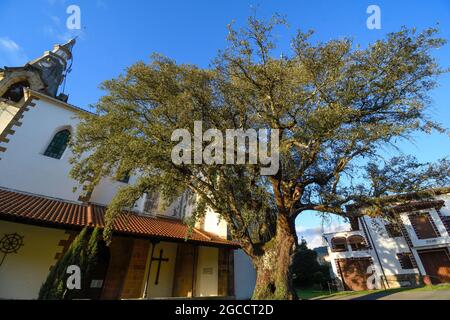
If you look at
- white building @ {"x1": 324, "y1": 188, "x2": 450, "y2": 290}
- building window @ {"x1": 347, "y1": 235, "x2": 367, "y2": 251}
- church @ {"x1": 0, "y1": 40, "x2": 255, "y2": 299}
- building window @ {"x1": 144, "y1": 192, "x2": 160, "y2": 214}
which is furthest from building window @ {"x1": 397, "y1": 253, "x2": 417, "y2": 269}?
building window @ {"x1": 144, "y1": 192, "x2": 160, "y2": 214}

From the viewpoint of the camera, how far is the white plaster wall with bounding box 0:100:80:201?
11.4 meters

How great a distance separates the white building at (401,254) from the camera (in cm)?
2219

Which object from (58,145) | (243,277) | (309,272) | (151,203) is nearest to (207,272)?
(243,277)

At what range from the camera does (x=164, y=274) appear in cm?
1309

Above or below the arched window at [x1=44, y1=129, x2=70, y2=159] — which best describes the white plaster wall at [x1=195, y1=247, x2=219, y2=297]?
below

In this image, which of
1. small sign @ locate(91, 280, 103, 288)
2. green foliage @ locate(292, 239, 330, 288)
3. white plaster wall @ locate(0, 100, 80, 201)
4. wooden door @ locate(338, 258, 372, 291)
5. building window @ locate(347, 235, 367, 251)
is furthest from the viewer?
green foliage @ locate(292, 239, 330, 288)

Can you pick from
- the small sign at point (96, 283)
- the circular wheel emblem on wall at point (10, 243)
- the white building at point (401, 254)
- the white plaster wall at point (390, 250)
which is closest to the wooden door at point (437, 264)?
the white building at point (401, 254)

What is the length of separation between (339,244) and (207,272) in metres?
22.2

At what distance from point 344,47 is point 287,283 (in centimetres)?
857

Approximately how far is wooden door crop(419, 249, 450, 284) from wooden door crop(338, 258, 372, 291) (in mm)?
4955

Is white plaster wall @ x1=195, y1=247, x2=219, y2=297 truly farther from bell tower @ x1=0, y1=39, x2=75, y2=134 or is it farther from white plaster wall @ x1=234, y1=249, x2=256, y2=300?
bell tower @ x1=0, y1=39, x2=75, y2=134

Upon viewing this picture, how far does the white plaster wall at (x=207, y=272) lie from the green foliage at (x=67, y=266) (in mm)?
6839
